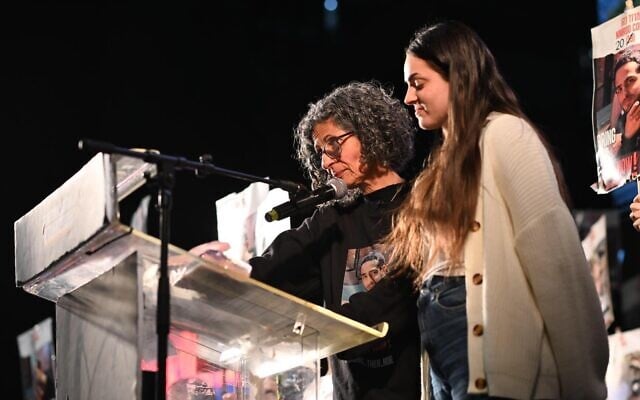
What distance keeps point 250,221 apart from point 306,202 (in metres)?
1.10

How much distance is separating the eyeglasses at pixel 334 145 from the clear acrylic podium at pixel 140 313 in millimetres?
828

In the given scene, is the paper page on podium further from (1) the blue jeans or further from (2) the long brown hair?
(1) the blue jeans

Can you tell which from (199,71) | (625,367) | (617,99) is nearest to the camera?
(617,99)

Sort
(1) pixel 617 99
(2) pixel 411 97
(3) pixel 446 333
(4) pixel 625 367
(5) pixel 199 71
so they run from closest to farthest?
(3) pixel 446 333
(2) pixel 411 97
(1) pixel 617 99
(4) pixel 625 367
(5) pixel 199 71

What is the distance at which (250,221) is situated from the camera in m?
3.41

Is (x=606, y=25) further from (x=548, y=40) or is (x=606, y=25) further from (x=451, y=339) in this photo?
(x=548, y=40)

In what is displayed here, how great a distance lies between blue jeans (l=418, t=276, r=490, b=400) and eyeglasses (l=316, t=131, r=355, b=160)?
2.80 feet

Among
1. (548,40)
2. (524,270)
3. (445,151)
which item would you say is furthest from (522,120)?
(548,40)

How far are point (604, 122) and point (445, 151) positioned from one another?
714mm

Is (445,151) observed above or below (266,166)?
below

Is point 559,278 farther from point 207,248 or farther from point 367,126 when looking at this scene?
point 367,126

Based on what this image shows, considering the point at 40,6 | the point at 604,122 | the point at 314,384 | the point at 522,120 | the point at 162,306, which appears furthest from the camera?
the point at 40,6

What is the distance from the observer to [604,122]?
8.47 ft

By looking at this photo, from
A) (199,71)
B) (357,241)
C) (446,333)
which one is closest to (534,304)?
(446,333)
